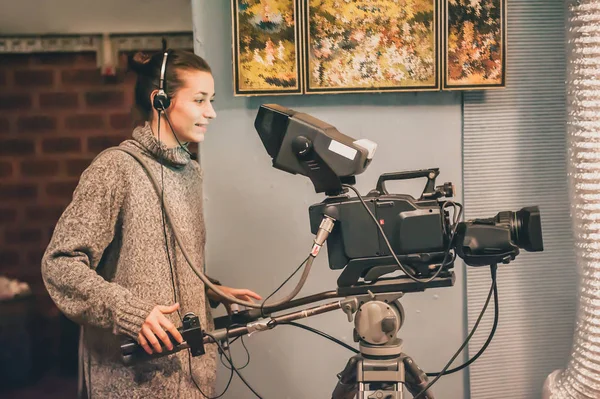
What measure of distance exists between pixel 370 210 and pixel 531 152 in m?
0.92

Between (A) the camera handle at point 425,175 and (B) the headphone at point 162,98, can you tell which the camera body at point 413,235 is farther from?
(B) the headphone at point 162,98

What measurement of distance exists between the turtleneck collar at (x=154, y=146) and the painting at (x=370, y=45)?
0.52 metres

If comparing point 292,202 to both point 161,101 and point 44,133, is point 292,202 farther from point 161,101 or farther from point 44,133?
point 44,133

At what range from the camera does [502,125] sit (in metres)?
1.81

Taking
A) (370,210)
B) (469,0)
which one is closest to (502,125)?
(469,0)

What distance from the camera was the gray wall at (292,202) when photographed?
1.73m

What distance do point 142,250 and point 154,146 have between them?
25cm

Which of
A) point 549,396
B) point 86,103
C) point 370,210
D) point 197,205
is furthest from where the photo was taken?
point 86,103

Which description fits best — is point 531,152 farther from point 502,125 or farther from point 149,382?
point 149,382

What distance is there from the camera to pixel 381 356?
1.18 m

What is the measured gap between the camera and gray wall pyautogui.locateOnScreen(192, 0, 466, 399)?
173 centimetres

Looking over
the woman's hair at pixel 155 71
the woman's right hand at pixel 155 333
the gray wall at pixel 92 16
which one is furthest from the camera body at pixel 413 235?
the gray wall at pixel 92 16

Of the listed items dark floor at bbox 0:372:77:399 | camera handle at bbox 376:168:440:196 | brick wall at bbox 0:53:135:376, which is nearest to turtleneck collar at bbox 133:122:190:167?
camera handle at bbox 376:168:440:196

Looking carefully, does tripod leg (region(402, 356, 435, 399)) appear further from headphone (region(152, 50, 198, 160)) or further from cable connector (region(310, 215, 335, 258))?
headphone (region(152, 50, 198, 160))
